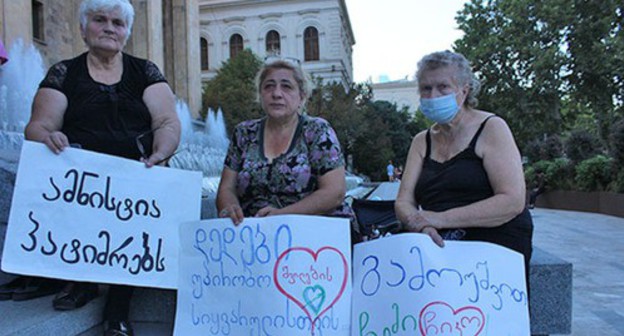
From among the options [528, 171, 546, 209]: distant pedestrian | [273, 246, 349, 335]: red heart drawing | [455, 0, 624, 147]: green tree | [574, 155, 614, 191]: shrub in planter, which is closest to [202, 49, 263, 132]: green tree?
[455, 0, 624, 147]: green tree

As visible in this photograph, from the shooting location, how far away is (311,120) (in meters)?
2.78

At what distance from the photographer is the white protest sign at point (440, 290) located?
6.57 ft

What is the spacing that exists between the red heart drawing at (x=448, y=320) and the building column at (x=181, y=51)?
84.1ft

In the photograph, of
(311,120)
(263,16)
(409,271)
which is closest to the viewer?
(409,271)

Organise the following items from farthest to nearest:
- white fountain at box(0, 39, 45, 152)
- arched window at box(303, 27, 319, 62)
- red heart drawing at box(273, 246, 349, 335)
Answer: arched window at box(303, 27, 319, 62)
white fountain at box(0, 39, 45, 152)
red heart drawing at box(273, 246, 349, 335)

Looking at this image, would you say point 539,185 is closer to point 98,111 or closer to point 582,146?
point 582,146

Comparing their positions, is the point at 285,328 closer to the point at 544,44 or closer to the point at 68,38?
the point at 68,38

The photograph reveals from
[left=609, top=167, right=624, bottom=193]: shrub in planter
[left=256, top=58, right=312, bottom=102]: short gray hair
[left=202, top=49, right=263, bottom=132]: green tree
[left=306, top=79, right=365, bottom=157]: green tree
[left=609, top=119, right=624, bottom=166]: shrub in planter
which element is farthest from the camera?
[left=306, top=79, right=365, bottom=157]: green tree

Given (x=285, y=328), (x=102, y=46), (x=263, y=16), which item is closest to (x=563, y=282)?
(x=285, y=328)

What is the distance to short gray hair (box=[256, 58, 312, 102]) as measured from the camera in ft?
9.02

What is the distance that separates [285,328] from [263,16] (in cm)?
5491

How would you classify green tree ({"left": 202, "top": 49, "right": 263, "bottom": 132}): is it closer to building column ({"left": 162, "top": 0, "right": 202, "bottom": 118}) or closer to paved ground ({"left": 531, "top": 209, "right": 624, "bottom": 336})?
building column ({"left": 162, "top": 0, "right": 202, "bottom": 118})

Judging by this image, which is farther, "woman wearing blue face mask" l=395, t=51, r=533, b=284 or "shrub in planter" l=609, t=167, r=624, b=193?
"shrub in planter" l=609, t=167, r=624, b=193

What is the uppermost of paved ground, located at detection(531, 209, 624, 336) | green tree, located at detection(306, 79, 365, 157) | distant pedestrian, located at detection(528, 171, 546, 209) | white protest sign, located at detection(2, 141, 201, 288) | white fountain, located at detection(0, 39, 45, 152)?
green tree, located at detection(306, 79, 365, 157)
